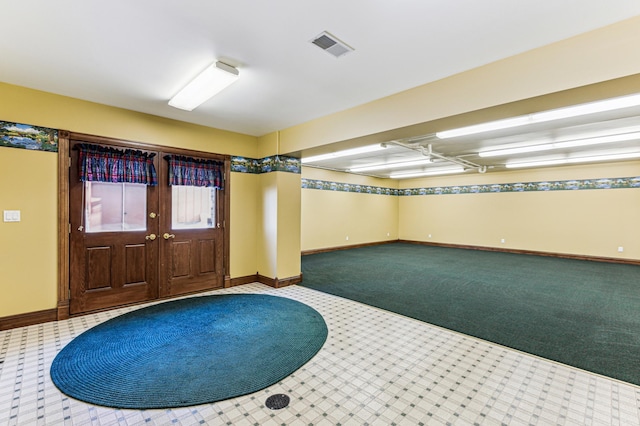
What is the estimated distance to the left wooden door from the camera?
3.66 meters

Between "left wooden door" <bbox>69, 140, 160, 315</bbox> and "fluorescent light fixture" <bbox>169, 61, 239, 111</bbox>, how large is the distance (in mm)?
1342

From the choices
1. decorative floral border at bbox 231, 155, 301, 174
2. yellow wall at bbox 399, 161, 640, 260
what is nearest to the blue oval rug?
decorative floral border at bbox 231, 155, 301, 174

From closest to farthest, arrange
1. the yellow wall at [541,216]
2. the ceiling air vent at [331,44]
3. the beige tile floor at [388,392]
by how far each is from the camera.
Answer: the beige tile floor at [388,392] < the ceiling air vent at [331,44] < the yellow wall at [541,216]

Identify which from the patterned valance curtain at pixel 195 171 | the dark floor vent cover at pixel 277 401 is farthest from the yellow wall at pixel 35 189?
the dark floor vent cover at pixel 277 401

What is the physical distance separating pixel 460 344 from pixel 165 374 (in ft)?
9.47

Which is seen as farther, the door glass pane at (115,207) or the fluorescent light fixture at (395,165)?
the fluorescent light fixture at (395,165)

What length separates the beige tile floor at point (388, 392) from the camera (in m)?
1.93

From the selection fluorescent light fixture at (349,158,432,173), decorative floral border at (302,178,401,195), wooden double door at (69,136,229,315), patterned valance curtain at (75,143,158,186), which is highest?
fluorescent light fixture at (349,158,432,173)

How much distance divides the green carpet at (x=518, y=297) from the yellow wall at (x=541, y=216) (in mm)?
799

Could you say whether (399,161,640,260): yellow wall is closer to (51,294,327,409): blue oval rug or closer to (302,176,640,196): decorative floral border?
(302,176,640,196): decorative floral border

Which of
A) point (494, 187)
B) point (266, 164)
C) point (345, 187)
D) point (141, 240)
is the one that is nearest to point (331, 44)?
point (266, 164)

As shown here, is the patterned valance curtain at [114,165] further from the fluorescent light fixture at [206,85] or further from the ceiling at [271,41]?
the fluorescent light fixture at [206,85]

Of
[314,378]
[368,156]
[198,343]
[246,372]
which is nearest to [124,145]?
[198,343]

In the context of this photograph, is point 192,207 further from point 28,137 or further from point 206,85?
point 206,85
